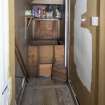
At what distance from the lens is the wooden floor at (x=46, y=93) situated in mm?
3316

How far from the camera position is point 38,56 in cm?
488

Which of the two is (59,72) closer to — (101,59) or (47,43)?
(47,43)

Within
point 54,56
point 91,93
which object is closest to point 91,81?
point 91,93

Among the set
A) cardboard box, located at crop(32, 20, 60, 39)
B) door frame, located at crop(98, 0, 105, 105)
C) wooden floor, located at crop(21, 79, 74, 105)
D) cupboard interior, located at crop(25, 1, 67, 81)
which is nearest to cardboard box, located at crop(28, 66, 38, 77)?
cupboard interior, located at crop(25, 1, 67, 81)

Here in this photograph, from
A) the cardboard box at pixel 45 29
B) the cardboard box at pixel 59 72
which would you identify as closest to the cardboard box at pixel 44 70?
the cardboard box at pixel 59 72

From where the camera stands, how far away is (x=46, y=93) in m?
3.73

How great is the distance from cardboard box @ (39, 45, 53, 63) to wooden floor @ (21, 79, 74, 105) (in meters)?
0.58

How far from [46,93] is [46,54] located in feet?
4.53

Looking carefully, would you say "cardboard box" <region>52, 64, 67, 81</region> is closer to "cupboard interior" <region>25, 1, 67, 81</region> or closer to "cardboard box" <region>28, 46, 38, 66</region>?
"cupboard interior" <region>25, 1, 67, 81</region>

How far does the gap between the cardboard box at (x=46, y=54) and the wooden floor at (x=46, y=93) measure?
0.58 metres

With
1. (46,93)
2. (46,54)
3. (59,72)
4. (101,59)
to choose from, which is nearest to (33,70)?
(46,54)

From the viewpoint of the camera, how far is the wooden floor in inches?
131

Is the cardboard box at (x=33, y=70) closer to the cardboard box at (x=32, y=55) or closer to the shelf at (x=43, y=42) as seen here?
the cardboard box at (x=32, y=55)

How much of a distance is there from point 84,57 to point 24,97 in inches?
55.3
